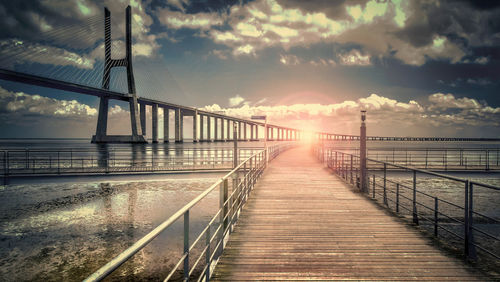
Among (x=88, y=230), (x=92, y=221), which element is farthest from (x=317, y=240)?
(x=92, y=221)

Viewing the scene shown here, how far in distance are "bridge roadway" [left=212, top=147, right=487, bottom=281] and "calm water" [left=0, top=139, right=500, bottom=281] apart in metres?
2.71

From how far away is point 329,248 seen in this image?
4.39 metres

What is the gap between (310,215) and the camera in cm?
615

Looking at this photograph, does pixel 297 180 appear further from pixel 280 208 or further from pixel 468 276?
pixel 468 276

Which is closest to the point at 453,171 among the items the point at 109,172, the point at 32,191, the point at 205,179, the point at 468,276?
the point at 205,179

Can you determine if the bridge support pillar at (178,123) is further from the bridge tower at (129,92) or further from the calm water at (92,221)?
the calm water at (92,221)

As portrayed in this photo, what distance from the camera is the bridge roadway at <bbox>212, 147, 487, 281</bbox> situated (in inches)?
143

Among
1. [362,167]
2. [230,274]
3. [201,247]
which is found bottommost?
[201,247]

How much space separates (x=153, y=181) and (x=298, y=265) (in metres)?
15.3

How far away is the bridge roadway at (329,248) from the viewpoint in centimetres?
363

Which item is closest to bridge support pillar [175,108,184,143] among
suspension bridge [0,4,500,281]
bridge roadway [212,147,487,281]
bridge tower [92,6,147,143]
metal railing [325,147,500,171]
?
bridge tower [92,6,147,143]

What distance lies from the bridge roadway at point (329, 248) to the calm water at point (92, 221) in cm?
271

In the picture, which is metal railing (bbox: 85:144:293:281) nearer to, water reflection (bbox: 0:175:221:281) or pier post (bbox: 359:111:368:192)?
water reflection (bbox: 0:175:221:281)

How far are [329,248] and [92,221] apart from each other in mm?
8818
